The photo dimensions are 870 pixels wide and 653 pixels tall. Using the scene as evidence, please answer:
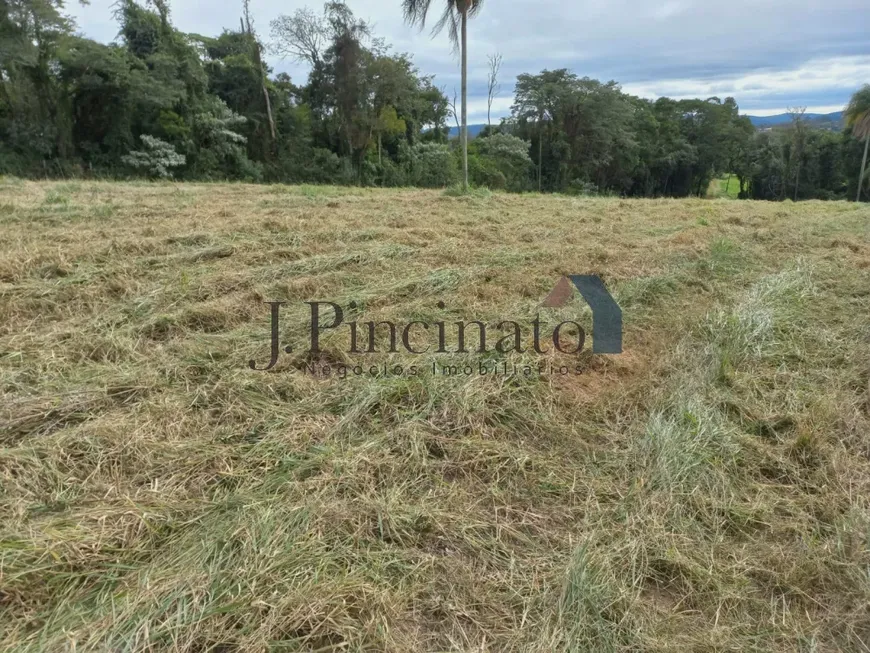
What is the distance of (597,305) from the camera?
3.46m

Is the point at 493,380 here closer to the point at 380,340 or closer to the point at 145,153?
the point at 380,340

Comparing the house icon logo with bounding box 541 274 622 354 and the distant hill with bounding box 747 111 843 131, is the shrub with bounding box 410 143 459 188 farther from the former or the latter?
the distant hill with bounding box 747 111 843 131

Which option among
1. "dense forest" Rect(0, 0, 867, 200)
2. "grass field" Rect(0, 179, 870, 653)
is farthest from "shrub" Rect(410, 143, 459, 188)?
"grass field" Rect(0, 179, 870, 653)

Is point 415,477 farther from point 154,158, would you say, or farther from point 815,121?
point 815,121

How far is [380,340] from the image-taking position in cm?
284

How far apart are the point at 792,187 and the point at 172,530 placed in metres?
33.3

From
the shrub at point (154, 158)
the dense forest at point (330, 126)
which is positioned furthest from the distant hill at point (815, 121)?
the shrub at point (154, 158)

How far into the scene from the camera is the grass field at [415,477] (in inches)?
49.2

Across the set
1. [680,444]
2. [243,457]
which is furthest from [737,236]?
[243,457]

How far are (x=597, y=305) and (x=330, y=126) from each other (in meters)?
18.5

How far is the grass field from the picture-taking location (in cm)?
125

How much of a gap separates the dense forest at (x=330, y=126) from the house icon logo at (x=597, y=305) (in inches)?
568

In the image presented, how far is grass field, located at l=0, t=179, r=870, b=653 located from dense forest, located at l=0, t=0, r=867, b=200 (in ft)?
44.9

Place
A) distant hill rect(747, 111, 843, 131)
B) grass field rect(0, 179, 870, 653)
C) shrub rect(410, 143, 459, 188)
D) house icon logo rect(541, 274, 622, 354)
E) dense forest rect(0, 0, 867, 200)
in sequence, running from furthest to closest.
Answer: distant hill rect(747, 111, 843, 131), shrub rect(410, 143, 459, 188), dense forest rect(0, 0, 867, 200), house icon logo rect(541, 274, 622, 354), grass field rect(0, 179, 870, 653)
